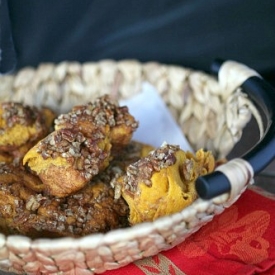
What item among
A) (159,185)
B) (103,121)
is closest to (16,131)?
(103,121)

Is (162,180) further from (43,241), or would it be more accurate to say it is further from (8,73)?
(8,73)

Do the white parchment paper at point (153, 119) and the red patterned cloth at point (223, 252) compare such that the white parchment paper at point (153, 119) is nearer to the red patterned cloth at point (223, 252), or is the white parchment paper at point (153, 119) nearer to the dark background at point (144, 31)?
the dark background at point (144, 31)

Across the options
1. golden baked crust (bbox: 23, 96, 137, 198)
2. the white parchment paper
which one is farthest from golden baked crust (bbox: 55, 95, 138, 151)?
the white parchment paper

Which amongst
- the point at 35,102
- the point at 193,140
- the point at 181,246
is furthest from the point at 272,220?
the point at 35,102

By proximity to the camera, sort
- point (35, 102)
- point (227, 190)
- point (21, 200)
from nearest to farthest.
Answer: point (227, 190)
point (21, 200)
point (35, 102)

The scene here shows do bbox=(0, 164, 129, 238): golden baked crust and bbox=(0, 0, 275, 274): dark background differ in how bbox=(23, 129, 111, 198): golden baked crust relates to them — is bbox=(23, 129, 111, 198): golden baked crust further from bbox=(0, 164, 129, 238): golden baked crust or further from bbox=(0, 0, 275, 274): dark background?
Result: bbox=(0, 0, 275, 274): dark background

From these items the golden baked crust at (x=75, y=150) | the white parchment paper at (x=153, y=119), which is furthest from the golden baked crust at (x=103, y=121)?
the white parchment paper at (x=153, y=119)
